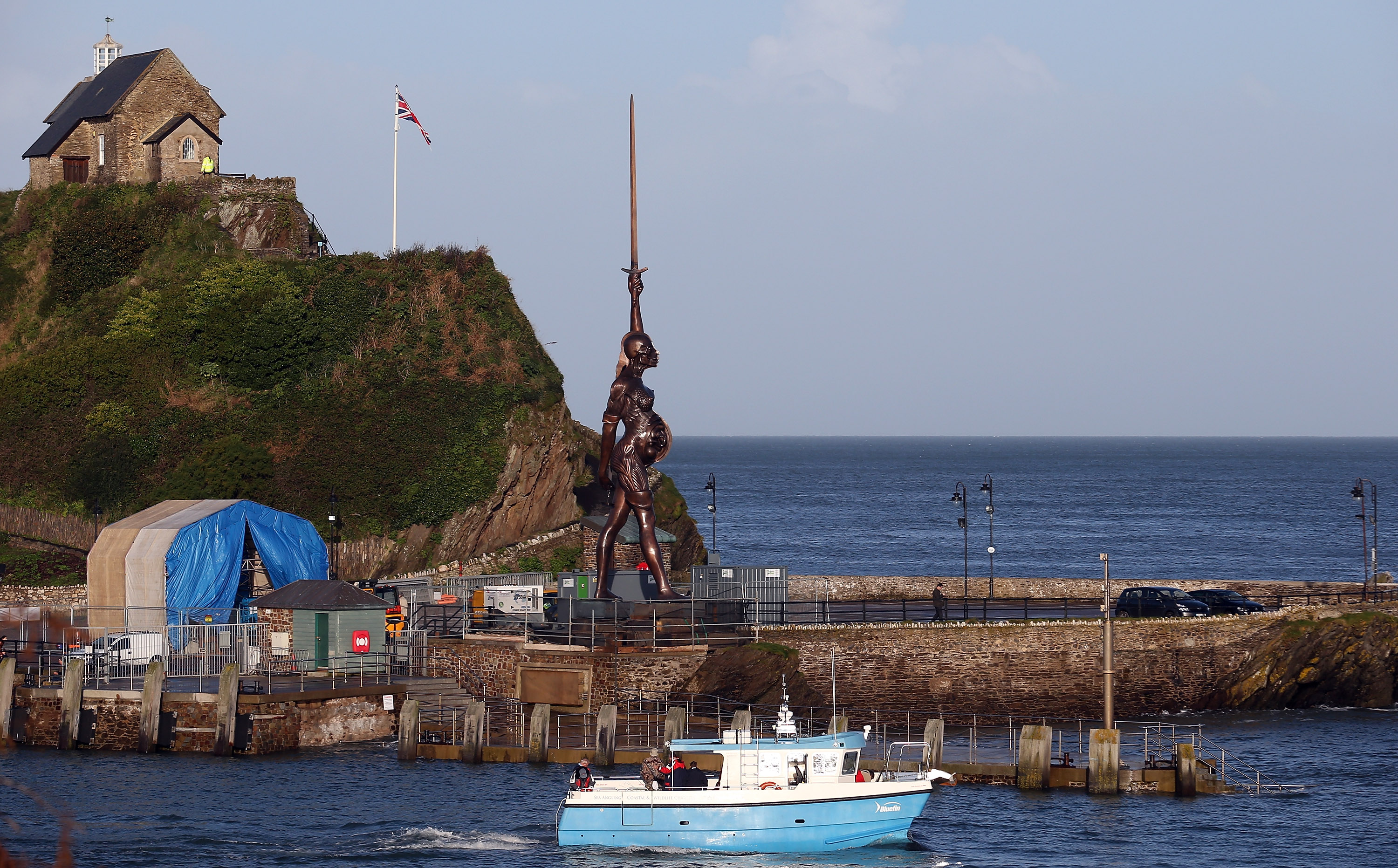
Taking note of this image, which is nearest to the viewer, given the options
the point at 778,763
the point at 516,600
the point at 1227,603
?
the point at 778,763

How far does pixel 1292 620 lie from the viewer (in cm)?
4878

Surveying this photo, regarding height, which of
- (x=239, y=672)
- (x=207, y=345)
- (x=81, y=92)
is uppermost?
(x=81, y=92)

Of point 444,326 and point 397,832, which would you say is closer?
point 397,832

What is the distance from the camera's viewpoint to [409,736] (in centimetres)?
3847

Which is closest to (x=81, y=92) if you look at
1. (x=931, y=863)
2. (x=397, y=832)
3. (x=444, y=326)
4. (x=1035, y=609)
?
(x=444, y=326)

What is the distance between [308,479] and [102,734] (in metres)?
23.6

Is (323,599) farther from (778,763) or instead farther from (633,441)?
(778,763)

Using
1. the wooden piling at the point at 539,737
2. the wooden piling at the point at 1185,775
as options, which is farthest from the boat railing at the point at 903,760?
the wooden piling at the point at 539,737

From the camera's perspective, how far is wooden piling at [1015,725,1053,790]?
1420 inches

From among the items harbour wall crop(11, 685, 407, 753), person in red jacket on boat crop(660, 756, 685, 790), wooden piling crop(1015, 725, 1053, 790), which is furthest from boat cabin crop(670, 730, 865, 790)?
harbour wall crop(11, 685, 407, 753)

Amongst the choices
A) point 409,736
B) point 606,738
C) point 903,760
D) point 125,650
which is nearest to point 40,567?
point 125,650

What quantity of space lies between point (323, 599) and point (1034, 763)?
814 inches

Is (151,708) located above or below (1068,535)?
below

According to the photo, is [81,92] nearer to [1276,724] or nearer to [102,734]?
[102,734]
